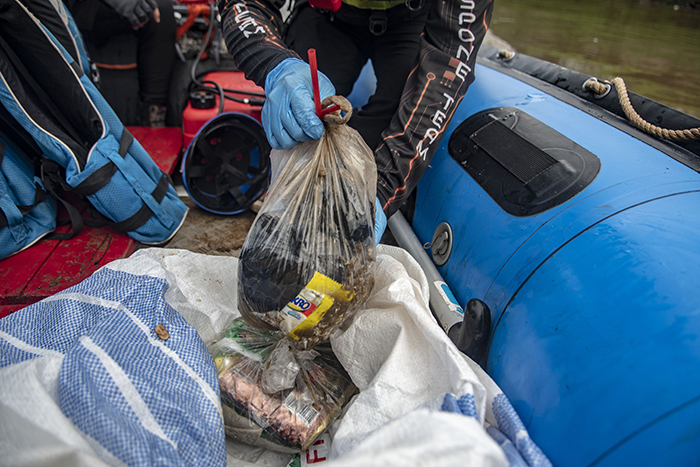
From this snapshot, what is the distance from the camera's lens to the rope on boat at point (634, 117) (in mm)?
907

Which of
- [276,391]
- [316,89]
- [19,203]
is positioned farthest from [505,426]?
[19,203]

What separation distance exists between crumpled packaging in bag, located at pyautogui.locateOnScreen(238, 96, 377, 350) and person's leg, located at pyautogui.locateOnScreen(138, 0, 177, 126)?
1.48 meters

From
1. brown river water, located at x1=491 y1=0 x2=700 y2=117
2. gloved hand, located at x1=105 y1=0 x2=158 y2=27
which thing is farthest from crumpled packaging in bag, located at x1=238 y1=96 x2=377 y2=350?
brown river water, located at x1=491 y1=0 x2=700 y2=117

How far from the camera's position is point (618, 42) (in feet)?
20.8

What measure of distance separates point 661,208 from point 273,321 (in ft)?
2.53

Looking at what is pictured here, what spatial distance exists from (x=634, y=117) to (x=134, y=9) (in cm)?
179

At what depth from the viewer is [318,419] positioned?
0.80 m

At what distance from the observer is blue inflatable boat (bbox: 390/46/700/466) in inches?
22.3

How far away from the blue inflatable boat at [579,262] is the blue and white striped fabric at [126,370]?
0.57 metres

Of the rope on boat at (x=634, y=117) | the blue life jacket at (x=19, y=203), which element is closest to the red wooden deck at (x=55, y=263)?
the blue life jacket at (x=19, y=203)

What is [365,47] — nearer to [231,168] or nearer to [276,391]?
[231,168]

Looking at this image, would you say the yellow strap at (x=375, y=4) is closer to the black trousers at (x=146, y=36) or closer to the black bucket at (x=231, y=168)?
the black bucket at (x=231, y=168)

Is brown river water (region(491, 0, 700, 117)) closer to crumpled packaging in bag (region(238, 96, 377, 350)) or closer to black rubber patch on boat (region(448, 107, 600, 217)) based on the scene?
black rubber patch on boat (region(448, 107, 600, 217))

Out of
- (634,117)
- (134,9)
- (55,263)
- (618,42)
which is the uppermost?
(618,42)
